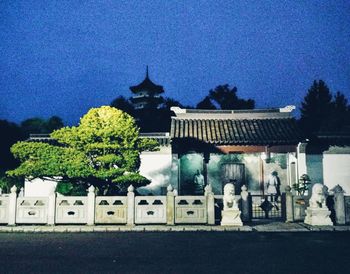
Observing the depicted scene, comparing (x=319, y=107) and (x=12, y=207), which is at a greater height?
(x=319, y=107)

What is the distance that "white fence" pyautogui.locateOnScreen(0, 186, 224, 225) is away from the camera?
42.8 feet

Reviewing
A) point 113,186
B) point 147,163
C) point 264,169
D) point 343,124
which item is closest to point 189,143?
point 147,163

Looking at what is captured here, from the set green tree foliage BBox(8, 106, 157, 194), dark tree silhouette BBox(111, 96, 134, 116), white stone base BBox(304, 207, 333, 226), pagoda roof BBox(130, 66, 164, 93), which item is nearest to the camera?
white stone base BBox(304, 207, 333, 226)

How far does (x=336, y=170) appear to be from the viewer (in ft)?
65.8

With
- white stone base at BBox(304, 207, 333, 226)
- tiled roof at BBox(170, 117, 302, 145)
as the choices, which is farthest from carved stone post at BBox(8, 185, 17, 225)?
white stone base at BBox(304, 207, 333, 226)

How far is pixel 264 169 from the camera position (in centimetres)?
2073

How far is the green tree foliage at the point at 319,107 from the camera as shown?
47.3 metres

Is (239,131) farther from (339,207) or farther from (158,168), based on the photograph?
(339,207)

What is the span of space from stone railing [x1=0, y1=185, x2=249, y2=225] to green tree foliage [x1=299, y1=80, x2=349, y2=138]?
36.1 meters

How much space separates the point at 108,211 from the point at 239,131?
10.5 m

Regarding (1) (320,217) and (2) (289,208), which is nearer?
(1) (320,217)

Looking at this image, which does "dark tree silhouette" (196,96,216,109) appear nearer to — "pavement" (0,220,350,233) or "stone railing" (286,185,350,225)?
"stone railing" (286,185,350,225)

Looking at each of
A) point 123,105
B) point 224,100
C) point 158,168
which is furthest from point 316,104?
point 158,168

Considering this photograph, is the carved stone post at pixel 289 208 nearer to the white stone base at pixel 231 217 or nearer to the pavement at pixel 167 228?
the pavement at pixel 167 228
